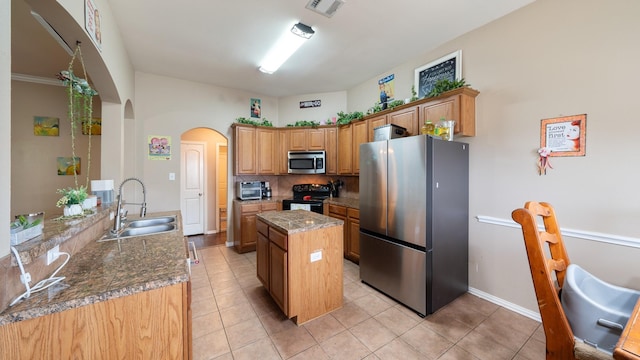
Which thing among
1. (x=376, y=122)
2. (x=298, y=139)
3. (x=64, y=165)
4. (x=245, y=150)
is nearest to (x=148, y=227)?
(x=245, y=150)

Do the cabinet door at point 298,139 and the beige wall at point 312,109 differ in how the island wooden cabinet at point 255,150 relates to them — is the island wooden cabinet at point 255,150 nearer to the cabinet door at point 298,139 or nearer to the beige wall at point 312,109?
the cabinet door at point 298,139

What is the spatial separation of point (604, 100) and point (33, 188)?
6623 millimetres

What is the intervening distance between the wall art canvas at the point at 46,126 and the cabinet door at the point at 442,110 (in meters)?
5.13

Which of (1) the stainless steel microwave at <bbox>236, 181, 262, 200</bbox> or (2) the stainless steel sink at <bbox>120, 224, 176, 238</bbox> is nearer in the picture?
(2) the stainless steel sink at <bbox>120, 224, 176, 238</bbox>

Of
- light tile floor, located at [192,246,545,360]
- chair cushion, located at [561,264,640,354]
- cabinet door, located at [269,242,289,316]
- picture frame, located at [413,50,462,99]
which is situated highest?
picture frame, located at [413,50,462,99]

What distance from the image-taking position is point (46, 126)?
135 inches

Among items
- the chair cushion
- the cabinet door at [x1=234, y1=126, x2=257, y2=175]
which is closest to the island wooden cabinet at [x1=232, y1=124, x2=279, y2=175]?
the cabinet door at [x1=234, y1=126, x2=257, y2=175]

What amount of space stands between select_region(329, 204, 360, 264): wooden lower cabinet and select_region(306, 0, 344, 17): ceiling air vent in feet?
7.95

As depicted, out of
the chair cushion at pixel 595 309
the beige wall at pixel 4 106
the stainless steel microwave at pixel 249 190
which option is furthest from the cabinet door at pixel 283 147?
the chair cushion at pixel 595 309

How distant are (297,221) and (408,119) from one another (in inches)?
75.1

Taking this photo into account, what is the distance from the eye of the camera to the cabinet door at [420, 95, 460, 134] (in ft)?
8.13

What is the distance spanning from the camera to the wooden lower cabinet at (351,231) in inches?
137

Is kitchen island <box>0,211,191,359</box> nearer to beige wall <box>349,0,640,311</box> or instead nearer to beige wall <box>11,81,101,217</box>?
beige wall <box>349,0,640,311</box>

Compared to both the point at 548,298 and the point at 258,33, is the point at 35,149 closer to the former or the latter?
the point at 258,33
